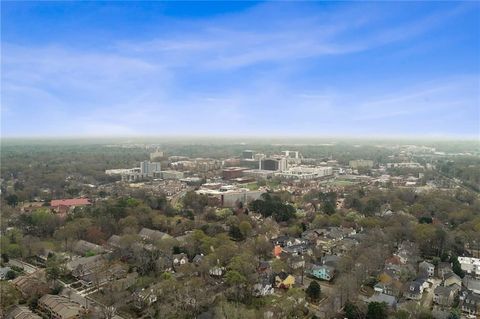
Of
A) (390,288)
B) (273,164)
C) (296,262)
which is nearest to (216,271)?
(296,262)

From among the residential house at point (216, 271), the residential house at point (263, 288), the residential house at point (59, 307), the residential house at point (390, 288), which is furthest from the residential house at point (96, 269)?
the residential house at point (390, 288)

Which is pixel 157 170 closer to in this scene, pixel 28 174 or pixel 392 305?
pixel 28 174

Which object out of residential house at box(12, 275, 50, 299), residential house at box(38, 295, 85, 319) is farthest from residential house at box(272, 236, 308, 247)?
residential house at box(12, 275, 50, 299)

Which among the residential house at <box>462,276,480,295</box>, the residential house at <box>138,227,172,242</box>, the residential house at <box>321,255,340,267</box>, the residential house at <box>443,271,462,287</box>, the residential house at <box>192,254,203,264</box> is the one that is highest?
the residential house at <box>138,227,172,242</box>

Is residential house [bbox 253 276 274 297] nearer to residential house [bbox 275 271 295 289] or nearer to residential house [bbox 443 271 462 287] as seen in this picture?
residential house [bbox 275 271 295 289]

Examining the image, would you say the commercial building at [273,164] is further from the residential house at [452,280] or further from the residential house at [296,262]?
the residential house at [452,280]
